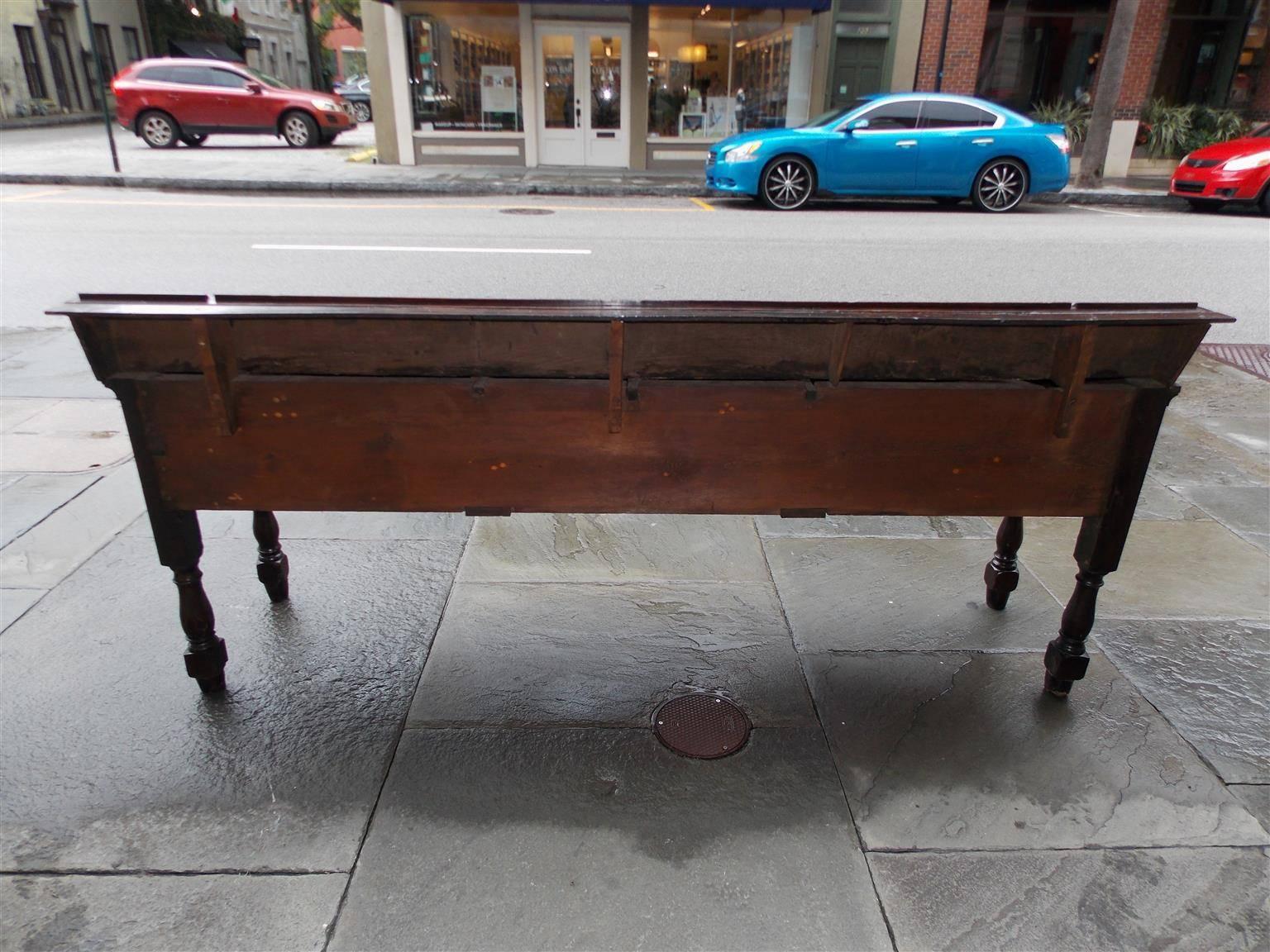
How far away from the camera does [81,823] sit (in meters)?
2.33

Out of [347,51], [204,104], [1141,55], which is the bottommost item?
[204,104]

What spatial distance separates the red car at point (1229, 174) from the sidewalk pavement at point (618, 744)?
43.4 feet

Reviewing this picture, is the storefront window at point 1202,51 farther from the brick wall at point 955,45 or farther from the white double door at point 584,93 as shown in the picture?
the white double door at point 584,93

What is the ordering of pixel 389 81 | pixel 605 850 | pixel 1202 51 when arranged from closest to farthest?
pixel 605 850
pixel 389 81
pixel 1202 51

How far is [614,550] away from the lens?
3.96 m

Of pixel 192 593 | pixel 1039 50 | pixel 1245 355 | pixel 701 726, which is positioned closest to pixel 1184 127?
pixel 1039 50

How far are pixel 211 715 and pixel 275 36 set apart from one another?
59.8 m

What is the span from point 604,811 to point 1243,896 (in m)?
1.62

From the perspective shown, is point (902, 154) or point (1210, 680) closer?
point (1210, 680)

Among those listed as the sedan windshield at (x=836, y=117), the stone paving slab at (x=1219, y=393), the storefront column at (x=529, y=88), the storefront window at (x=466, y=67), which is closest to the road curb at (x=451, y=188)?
the sedan windshield at (x=836, y=117)

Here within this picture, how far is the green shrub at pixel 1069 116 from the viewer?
1906 centimetres

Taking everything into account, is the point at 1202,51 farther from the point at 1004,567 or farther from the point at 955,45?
the point at 1004,567

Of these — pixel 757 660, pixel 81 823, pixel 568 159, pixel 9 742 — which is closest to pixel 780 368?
pixel 757 660

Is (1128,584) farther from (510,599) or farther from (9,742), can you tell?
(9,742)
